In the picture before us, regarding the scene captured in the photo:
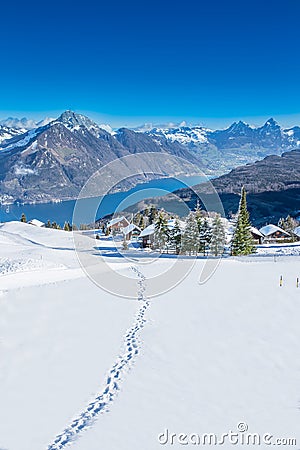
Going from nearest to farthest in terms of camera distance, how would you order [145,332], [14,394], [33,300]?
[14,394] < [145,332] < [33,300]

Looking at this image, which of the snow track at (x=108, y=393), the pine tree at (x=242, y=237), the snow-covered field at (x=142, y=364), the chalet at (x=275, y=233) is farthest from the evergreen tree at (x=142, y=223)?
the snow track at (x=108, y=393)

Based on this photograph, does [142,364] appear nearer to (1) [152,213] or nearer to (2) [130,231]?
(1) [152,213]

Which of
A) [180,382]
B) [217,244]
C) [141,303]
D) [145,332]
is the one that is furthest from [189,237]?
[180,382]

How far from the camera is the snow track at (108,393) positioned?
6758 mm

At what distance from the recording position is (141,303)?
1572cm

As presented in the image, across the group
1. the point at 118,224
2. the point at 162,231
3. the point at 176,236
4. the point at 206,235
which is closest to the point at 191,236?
the point at 206,235

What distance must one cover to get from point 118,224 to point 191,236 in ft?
125

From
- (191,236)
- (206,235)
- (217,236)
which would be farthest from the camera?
(206,235)

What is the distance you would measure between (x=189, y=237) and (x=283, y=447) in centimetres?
3467

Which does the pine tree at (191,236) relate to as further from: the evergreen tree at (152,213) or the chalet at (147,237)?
the evergreen tree at (152,213)

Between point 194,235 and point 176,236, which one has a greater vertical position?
point 194,235

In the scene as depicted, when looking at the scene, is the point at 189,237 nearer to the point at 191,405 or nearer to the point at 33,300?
the point at 33,300

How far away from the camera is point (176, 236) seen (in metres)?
43.2

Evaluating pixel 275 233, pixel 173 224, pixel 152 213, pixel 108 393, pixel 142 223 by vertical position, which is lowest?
pixel 108 393
